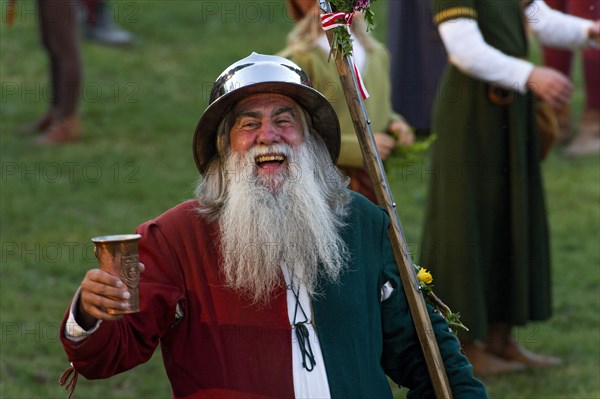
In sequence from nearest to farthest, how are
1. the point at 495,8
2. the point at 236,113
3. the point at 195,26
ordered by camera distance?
the point at 236,113 → the point at 495,8 → the point at 195,26

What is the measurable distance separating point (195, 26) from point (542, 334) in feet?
24.9

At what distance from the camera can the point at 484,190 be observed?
21.9ft

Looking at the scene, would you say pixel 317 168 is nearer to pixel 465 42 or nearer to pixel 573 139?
pixel 465 42

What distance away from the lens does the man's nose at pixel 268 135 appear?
4160 mm

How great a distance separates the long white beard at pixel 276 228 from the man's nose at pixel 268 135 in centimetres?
2

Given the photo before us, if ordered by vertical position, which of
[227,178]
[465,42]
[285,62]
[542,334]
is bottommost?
[542,334]

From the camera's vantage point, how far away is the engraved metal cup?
339cm

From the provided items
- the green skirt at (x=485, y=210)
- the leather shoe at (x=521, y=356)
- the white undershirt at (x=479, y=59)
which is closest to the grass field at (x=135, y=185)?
the leather shoe at (x=521, y=356)

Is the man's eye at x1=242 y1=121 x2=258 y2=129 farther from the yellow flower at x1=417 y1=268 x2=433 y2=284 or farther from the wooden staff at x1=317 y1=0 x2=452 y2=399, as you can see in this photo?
the yellow flower at x1=417 y1=268 x2=433 y2=284

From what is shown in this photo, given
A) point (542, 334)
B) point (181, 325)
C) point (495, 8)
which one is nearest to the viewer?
point (181, 325)

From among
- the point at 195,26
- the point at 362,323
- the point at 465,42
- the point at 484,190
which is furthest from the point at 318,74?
the point at 195,26

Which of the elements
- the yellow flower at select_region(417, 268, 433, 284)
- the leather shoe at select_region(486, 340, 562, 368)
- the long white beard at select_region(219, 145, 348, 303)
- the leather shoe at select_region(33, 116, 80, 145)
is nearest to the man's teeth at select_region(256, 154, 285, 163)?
the long white beard at select_region(219, 145, 348, 303)

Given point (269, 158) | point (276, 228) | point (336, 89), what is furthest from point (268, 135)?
point (336, 89)

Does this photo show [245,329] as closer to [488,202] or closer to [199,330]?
[199,330]
